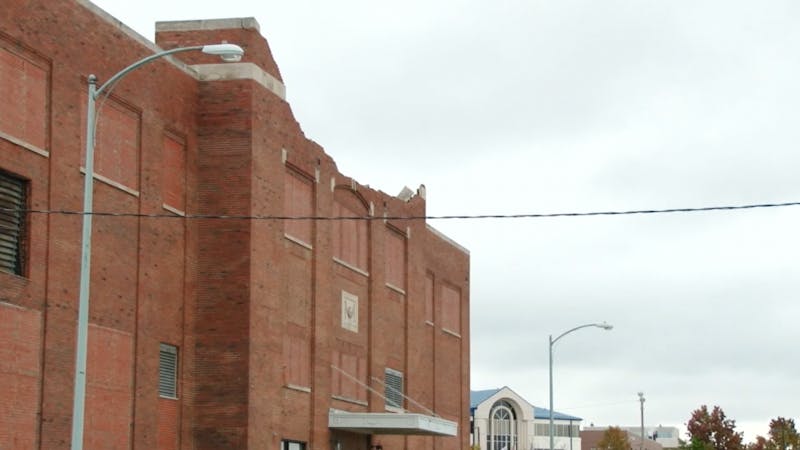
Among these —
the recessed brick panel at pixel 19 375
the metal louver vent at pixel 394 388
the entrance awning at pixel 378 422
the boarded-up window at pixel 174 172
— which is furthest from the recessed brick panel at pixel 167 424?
the metal louver vent at pixel 394 388

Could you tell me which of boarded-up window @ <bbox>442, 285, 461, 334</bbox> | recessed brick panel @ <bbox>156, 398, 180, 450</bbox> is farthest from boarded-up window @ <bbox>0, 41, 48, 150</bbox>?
boarded-up window @ <bbox>442, 285, 461, 334</bbox>

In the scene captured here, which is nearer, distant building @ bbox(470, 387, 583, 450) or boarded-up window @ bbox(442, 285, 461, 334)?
boarded-up window @ bbox(442, 285, 461, 334)

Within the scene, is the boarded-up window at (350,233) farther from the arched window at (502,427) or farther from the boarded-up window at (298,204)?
the arched window at (502,427)

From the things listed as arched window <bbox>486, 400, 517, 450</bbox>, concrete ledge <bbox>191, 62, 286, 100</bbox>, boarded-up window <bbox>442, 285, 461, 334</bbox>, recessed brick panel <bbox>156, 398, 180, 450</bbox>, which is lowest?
recessed brick panel <bbox>156, 398, 180, 450</bbox>

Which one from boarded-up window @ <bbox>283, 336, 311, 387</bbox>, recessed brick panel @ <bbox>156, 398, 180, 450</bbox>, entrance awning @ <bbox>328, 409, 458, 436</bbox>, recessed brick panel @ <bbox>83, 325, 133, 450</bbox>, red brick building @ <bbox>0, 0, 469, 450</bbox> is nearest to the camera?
red brick building @ <bbox>0, 0, 469, 450</bbox>

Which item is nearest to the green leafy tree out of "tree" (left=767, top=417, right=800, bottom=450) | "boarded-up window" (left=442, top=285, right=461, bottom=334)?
"tree" (left=767, top=417, right=800, bottom=450)

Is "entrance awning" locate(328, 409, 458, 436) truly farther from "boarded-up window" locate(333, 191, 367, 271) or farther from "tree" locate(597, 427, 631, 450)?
"tree" locate(597, 427, 631, 450)

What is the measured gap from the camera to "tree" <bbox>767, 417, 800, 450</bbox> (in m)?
124

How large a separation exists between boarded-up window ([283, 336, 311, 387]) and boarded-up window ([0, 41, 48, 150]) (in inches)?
486

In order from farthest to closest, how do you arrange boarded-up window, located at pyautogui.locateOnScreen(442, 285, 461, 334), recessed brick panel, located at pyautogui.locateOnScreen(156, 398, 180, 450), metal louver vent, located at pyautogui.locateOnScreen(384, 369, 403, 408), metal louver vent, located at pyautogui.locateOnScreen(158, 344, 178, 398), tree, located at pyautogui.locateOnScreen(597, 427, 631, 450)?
tree, located at pyautogui.locateOnScreen(597, 427, 631, 450) → boarded-up window, located at pyautogui.locateOnScreen(442, 285, 461, 334) → metal louver vent, located at pyautogui.locateOnScreen(384, 369, 403, 408) → metal louver vent, located at pyautogui.locateOnScreen(158, 344, 178, 398) → recessed brick panel, located at pyautogui.locateOnScreen(156, 398, 180, 450)

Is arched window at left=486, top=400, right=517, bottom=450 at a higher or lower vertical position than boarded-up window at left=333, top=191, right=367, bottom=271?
lower

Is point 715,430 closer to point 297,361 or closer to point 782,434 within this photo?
point 782,434

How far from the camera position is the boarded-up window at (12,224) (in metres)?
32.3

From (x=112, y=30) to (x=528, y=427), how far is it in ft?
333
